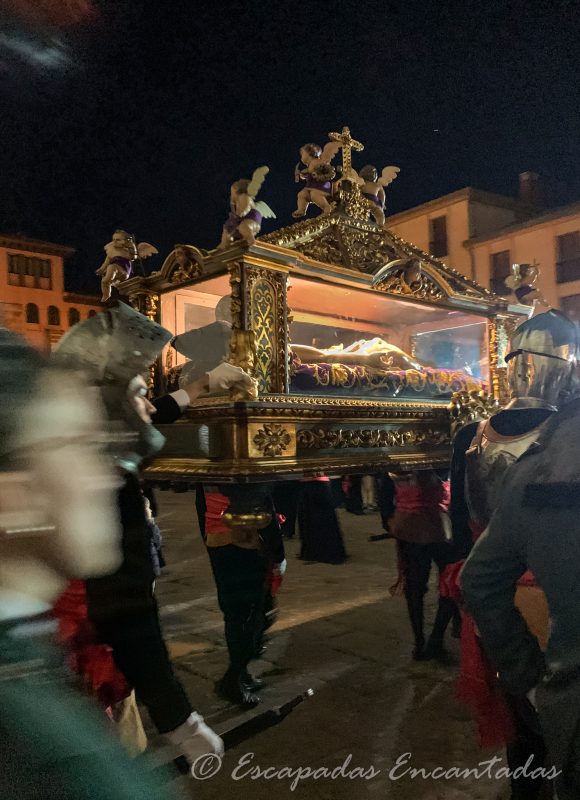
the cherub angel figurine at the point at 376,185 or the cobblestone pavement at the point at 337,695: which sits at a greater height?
the cherub angel figurine at the point at 376,185

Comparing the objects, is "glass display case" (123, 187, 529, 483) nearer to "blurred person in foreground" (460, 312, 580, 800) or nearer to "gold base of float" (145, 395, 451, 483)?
"gold base of float" (145, 395, 451, 483)

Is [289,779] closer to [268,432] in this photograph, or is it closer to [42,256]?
[268,432]

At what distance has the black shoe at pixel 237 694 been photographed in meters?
3.39

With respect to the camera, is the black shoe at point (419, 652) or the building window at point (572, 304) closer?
the black shoe at point (419, 652)

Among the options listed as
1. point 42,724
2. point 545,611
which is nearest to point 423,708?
point 545,611

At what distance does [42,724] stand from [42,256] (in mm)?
24625

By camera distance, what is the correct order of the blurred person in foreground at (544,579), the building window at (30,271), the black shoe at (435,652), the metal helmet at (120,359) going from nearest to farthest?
the blurred person in foreground at (544,579)
the metal helmet at (120,359)
the black shoe at (435,652)
the building window at (30,271)

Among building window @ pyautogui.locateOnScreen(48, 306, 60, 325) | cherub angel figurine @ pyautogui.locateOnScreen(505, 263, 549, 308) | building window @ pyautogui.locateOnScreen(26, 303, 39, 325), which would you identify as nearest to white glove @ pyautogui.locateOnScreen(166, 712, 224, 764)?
cherub angel figurine @ pyautogui.locateOnScreen(505, 263, 549, 308)

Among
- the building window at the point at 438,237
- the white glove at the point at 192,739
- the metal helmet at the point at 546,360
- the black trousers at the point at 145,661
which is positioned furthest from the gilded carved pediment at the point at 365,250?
the building window at the point at 438,237

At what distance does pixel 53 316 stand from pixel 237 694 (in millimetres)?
22860

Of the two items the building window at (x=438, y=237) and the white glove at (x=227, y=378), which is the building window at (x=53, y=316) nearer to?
the building window at (x=438, y=237)

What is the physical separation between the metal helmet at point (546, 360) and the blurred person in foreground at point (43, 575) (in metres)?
2.20

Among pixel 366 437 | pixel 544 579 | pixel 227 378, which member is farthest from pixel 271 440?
pixel 544 579

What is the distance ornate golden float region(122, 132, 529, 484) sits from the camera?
3.56m
